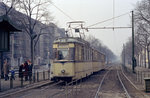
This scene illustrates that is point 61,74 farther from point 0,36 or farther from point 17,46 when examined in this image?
point 17,46

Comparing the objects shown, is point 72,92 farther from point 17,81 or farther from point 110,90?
point 17,81

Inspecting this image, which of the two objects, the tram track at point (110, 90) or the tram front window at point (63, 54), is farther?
the tram front window at point (63, 54)

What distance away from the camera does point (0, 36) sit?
15367mm

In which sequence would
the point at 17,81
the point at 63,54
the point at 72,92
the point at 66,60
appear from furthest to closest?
the point at 17,81, the point at 63,54, the point at 66,60, the point at 72,92

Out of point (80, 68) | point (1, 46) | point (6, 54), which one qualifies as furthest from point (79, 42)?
point (6, 54)

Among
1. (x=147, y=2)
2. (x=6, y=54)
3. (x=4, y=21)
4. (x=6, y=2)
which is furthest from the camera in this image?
(x=6, y=54)

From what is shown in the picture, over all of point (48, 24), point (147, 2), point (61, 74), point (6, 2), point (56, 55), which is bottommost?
point (61, 74)

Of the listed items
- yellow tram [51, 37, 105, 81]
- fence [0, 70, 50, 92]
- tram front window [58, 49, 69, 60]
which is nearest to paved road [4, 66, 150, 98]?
yellow tram [51, 37, 105, 81]

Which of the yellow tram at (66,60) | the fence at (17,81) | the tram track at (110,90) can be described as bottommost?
the tram track at (110,90)

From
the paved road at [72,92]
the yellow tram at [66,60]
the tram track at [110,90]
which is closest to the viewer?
the paved road at [72,92]

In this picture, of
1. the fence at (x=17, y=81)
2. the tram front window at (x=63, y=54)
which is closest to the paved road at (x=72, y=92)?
the fence at (x=17, y=81)

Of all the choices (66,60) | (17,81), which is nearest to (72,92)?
(66,60)

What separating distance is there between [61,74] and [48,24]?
1280 centimetres

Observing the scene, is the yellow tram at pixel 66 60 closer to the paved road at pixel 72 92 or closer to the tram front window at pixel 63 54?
the tram front window at pixel 63 54
